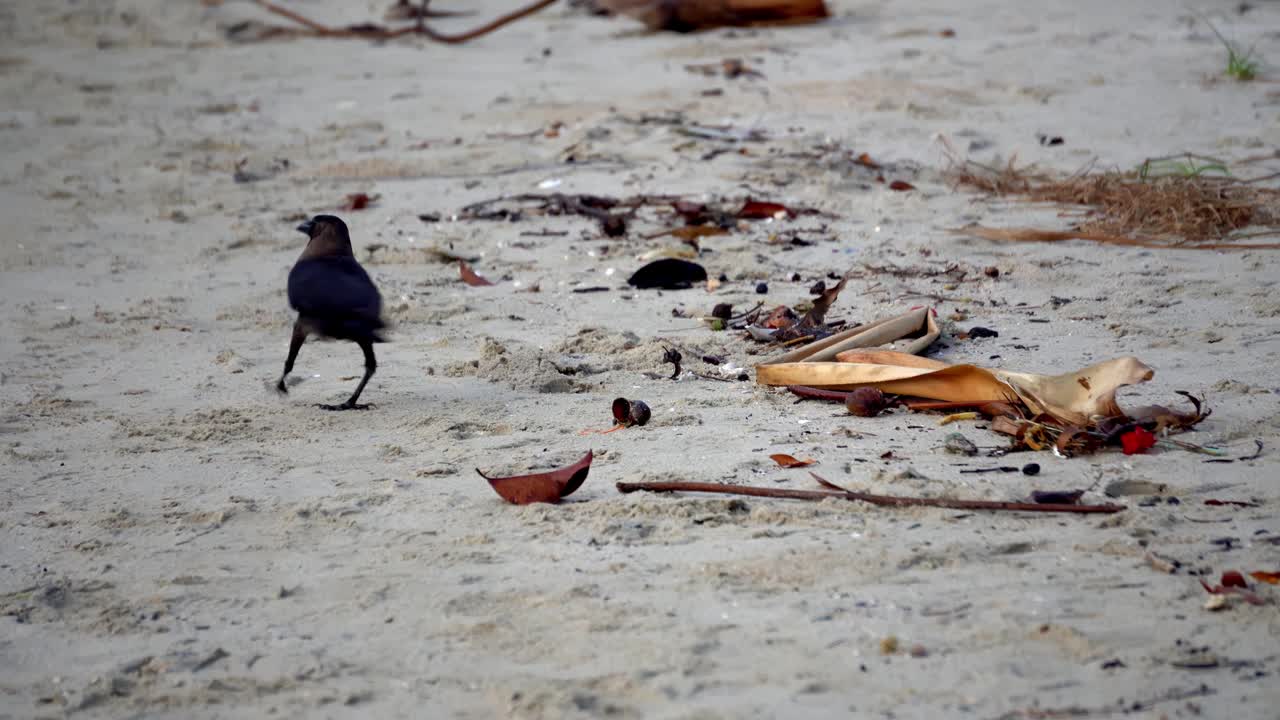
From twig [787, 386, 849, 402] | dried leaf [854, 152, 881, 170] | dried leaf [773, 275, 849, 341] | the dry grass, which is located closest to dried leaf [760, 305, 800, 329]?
dried leaf [773, 275, 849, 341]

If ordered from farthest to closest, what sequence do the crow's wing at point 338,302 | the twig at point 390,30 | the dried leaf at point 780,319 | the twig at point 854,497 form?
the twig at point 390,30 < the dried leaf at point 780,319 < the crow's wing at point 338,302 < the twig at point 854,497

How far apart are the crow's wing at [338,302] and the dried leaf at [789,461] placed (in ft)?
4.82

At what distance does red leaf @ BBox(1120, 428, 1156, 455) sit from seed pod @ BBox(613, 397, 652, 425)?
1292 millimetres

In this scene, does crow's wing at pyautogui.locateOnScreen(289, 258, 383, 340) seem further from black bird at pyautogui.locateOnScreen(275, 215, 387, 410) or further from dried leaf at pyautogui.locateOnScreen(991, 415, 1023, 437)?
dried leaf at pyautogui.locateOnScreen(991, 415, 1023, 437)

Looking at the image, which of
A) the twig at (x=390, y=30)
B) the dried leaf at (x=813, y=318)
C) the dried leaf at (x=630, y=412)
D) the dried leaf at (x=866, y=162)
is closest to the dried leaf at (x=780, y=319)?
the dried leaf at (x=813, y=318)

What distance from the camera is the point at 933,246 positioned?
5.24 m

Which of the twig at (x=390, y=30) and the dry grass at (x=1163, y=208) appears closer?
the dry grass at (x=1163, y=208)

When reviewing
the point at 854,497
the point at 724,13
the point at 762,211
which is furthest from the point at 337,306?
the point at 724,13

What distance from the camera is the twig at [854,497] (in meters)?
2.69

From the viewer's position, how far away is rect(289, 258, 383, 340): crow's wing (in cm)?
379

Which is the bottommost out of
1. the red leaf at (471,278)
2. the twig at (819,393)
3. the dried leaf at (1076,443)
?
the red leaf at (471,278)

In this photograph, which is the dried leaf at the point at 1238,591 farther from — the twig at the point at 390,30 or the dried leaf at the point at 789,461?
the twig at the point at 390,30

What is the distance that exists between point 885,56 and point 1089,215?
11.8 ft

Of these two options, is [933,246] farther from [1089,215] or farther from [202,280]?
[202,280]
